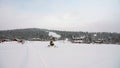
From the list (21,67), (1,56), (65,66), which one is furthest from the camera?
(1,56)

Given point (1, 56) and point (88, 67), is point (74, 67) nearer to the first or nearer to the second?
point (88, 67)

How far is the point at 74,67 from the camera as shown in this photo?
135 inches

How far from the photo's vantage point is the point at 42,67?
10.6 ft

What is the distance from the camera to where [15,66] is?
334 cm

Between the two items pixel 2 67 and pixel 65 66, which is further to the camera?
pixel 65 66

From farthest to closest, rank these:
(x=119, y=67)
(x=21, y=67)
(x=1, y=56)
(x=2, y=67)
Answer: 1. (x=1, y=56)
2. (x=21, y=67)
3. (x=2, y=67)
4. (x=119, y=67)

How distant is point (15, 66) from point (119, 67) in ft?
5.73

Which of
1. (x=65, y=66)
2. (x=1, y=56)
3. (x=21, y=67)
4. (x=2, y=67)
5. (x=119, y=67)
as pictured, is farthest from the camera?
(x=1, y=56)

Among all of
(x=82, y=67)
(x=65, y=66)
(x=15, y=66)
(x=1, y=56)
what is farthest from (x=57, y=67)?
(x=1, y=56)

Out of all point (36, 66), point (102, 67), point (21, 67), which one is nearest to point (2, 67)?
point (21, 67)

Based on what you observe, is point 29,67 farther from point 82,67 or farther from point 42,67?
point 82,67

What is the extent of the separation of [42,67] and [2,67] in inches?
25.6

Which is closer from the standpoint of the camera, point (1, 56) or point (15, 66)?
point (15, 66)

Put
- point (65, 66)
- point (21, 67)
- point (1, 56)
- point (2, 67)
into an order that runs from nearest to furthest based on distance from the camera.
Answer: point (2, 67)
point (21, 67)
point (65, 66)
point (1, 56)
